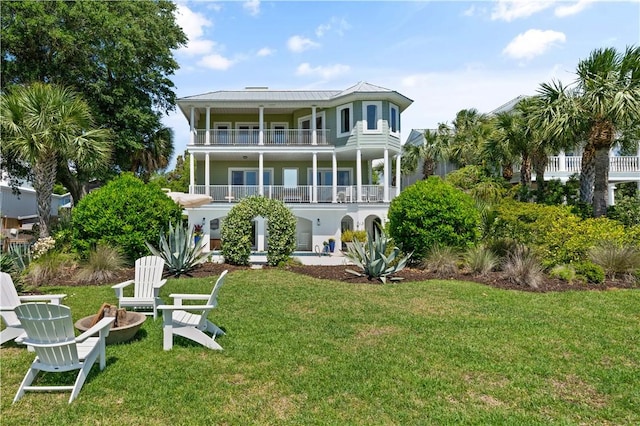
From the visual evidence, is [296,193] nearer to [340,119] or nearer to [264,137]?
[264,137]

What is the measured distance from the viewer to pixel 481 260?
10477mm

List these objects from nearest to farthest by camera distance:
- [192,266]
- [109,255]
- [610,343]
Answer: [610,343]
[109,255]
[192,266]

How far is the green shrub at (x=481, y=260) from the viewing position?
10359 mm

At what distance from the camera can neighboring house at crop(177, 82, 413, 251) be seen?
21.2 metres

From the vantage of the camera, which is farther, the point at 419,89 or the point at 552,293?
the point at 419,89

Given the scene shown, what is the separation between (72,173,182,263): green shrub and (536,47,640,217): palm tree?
12.8m

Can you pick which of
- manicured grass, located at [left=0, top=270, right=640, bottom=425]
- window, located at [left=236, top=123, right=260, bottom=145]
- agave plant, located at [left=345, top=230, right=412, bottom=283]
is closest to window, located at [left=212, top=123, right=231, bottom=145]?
window, located at [left=236, top=123, right=260, bottom=145]

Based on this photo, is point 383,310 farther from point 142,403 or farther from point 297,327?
point 142,403

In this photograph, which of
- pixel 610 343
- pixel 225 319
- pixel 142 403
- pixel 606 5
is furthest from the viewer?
pixel 606 5

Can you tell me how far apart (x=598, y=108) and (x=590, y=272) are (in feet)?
17.9

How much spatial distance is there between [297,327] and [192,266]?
5.98 metres

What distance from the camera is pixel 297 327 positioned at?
6.23 meters

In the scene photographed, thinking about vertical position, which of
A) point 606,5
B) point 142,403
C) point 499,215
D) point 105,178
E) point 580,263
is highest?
point 606,5

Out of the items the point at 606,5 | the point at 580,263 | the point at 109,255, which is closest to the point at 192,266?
the point at 109,255
